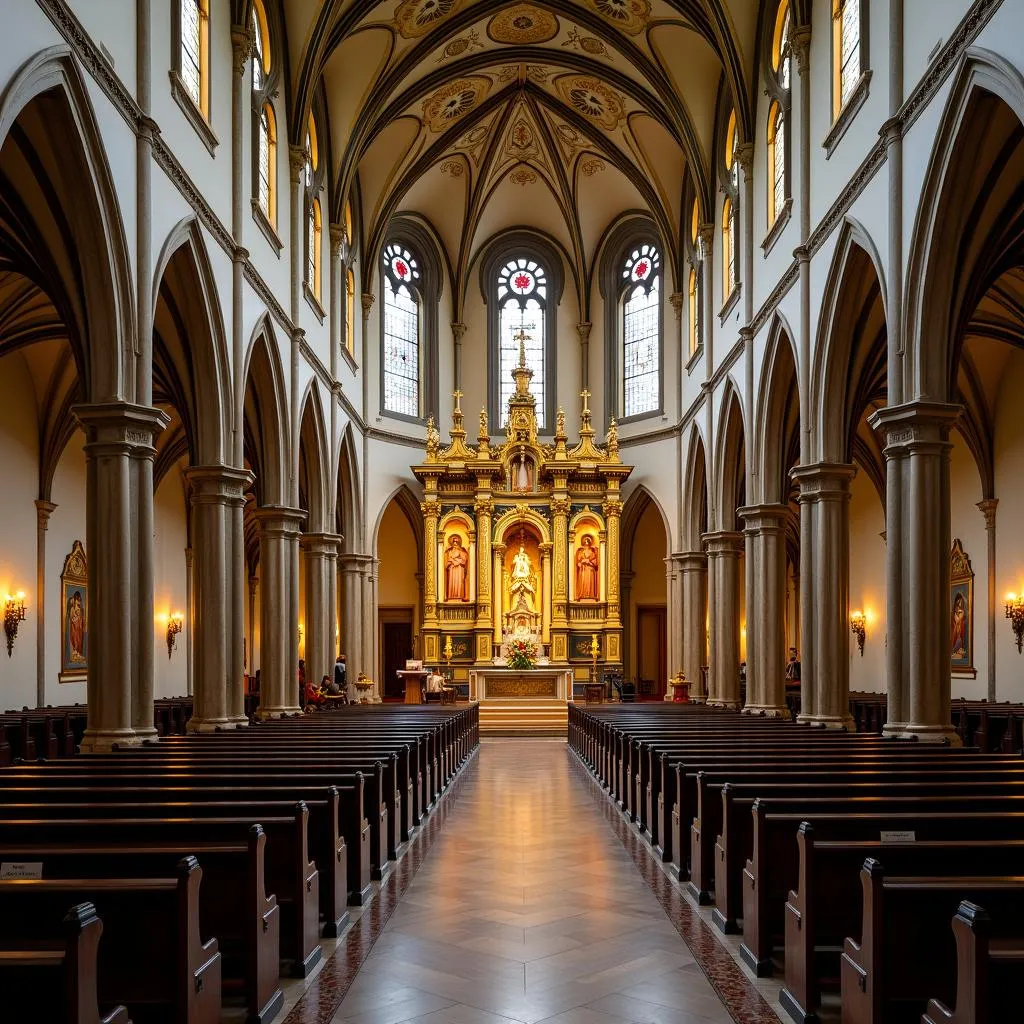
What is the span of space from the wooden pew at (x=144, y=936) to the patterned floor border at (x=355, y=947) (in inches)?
44.2

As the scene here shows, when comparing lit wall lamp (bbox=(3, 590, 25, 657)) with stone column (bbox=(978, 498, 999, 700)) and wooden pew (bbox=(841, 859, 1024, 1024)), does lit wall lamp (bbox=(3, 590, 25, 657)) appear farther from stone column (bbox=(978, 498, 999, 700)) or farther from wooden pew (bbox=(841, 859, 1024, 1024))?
stone column (bbox=(978, 498, 999, 700))

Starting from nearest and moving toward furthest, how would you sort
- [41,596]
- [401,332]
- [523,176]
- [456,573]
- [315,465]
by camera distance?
1. [41,596]
2. [315,465]
3. [456,573]
4. [523,176]
5. [401,332]

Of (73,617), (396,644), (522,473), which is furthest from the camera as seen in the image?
(396,644)

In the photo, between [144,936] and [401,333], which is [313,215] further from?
[144,936]

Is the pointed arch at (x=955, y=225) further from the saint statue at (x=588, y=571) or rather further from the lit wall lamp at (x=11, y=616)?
the saint statue at (x=588, y=571)

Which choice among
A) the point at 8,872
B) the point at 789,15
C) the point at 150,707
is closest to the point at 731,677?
the point at 789,15

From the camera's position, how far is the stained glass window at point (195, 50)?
15.4 meters

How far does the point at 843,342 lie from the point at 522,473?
1815 centimetres

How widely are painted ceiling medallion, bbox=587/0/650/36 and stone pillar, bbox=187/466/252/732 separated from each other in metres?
14.5

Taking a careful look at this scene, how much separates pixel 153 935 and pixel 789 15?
18.3 metres

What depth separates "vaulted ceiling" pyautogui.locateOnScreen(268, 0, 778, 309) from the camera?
2209 centimetres

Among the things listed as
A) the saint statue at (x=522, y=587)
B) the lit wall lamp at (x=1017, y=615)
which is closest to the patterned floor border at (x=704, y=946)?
the lit wall lamp at (x=1017, y=615)

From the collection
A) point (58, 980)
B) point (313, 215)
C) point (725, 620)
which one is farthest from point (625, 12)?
point (58, 980)

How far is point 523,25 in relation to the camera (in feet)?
87.8
